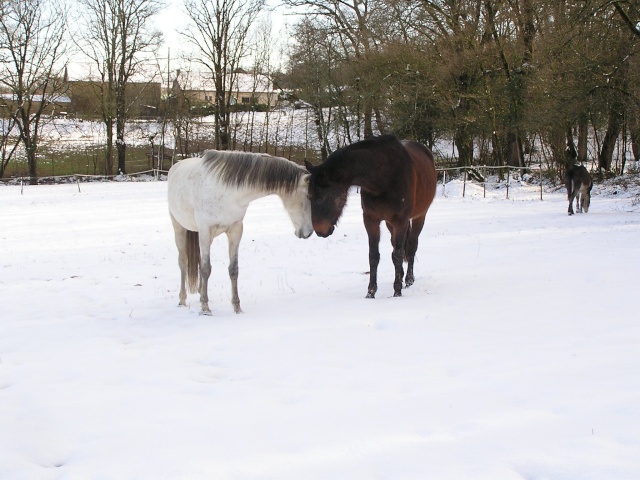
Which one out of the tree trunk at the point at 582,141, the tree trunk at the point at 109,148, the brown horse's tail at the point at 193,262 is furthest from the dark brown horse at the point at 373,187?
Result: the tree trunk at the point at 109,148

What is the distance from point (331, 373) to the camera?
3752mm

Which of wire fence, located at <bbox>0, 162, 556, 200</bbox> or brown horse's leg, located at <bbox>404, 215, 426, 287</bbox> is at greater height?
wire fence, located at <bbox>0, 162, 556, 200</bbox>

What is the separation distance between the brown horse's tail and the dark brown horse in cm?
179

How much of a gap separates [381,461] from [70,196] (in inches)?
951

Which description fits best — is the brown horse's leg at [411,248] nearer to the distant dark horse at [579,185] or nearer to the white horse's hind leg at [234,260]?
the white horse's hind leg at [234,260]

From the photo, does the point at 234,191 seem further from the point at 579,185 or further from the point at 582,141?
the point at 582,141

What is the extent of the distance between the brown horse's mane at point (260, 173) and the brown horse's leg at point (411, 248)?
2127 millimetres

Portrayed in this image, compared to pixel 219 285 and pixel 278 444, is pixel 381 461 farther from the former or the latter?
pixel 219 285

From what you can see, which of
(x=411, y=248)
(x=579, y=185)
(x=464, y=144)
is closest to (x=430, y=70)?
(x=464, y=144)

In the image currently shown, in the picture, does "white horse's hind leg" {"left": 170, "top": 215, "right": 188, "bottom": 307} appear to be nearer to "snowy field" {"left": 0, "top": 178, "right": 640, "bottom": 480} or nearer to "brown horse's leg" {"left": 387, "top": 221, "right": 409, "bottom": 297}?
"snowy field" {"left": 0, "top": 178, "right": 640, "bottom": 480}

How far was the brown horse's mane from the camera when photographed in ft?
18.9

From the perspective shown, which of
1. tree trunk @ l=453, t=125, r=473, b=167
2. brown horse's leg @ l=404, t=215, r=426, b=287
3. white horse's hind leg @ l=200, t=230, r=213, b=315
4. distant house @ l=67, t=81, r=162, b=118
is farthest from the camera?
distant house @ l=67, t=81, r=162, b=118

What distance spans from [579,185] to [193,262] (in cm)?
1226

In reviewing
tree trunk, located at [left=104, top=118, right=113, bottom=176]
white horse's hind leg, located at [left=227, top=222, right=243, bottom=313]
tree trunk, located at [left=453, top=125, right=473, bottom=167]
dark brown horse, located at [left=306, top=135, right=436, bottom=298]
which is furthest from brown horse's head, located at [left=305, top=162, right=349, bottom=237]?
tree trunk, located at [left=104, top=118, right=113, bottom=176]
